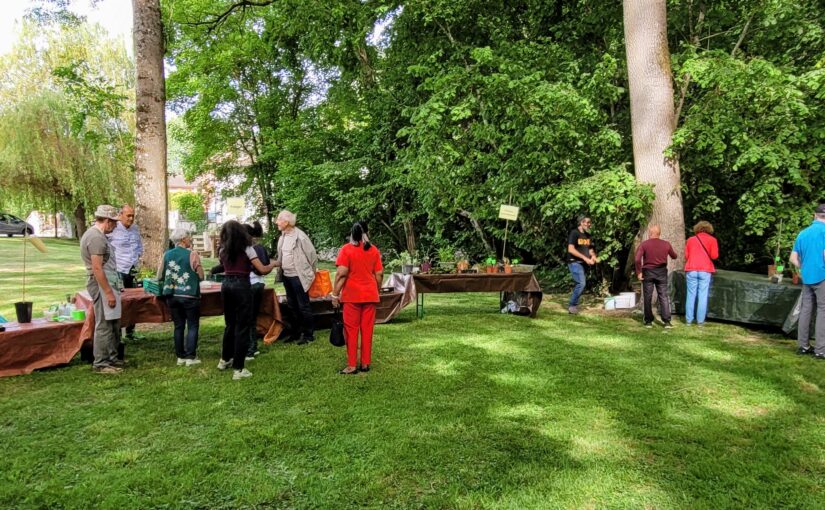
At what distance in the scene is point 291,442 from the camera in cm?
375

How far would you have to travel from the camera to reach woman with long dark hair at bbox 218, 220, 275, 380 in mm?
5223

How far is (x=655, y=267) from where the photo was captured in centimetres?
794

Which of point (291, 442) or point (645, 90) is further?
point (645, 90)

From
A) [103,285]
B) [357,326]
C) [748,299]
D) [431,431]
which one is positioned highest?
[103,285]

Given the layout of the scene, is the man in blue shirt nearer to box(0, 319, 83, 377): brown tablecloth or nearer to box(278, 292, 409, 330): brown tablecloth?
box(278, 292, 409, 330): brown tablecloth

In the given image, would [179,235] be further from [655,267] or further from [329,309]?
[655,267]

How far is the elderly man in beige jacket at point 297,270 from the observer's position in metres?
6.98

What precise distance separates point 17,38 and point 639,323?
3031cm

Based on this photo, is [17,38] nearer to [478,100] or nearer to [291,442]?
[478,100]

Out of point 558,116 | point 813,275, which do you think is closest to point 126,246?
point 558,116

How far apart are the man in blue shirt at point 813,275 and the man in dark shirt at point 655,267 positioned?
5.92ft

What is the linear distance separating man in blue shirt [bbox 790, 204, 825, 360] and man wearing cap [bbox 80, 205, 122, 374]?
7.91 m

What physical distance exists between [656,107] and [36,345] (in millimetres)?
9437

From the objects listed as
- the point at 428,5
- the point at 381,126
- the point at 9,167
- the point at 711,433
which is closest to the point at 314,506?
the point at 711,433
